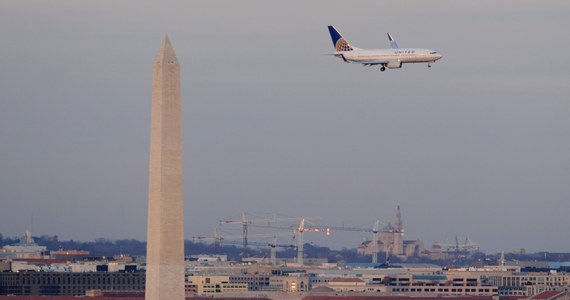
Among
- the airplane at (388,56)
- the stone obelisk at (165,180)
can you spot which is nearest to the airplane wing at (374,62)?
the airplane at (388,56)

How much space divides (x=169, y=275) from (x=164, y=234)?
2.19m

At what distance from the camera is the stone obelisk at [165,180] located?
11631cm

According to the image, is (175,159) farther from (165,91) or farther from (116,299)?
(116,299)

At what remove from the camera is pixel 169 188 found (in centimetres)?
11644

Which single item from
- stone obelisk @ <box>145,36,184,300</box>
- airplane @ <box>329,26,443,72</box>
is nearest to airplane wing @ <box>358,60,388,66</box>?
airplane @ <box>329,26,443,72</box>

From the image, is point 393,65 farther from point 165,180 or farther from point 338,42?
point 165,180

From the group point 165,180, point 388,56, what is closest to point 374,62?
point 388,56

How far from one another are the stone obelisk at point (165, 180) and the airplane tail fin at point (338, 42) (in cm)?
5488

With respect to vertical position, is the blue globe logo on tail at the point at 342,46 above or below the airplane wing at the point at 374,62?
above

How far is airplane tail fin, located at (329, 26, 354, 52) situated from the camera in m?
172

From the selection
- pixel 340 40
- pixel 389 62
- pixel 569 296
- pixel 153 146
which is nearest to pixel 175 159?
pixel 153 146

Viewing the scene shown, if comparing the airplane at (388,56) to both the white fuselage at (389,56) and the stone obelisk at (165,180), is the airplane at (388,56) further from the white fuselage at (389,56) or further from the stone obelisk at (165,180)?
the stone obelisk at (165,180)

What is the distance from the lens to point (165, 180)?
116 meters

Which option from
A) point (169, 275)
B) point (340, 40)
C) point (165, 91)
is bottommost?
point (169, 275)
